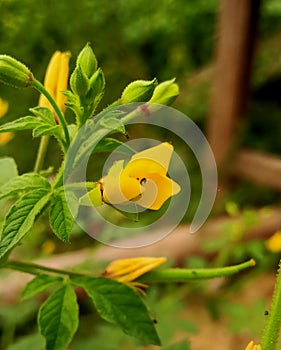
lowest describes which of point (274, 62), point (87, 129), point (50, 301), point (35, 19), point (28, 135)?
point (50, 301)

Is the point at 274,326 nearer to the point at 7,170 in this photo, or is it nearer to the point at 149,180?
the point at 149,180

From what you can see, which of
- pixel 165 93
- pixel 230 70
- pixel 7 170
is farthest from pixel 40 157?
pixel 230 70

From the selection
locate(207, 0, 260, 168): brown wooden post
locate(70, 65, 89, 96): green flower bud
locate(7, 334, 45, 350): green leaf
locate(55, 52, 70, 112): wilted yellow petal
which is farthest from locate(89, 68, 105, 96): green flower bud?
locate(207, 0, 260, 168): brown wooden post

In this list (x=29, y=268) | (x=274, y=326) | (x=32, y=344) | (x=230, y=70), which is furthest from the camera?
(x=230, y=70)

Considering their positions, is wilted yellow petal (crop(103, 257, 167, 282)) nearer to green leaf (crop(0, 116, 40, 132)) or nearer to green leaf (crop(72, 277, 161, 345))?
green leaf (crop(72, 277, 161, 345))

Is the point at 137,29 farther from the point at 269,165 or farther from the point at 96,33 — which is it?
the point at 269,165

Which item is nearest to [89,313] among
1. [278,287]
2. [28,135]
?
[28,135]

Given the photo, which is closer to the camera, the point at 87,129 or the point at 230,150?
the point at 87,129

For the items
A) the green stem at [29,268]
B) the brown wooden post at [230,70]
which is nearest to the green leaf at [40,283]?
the green stem at [29,268]
